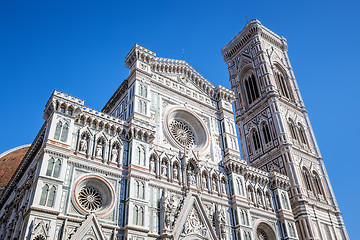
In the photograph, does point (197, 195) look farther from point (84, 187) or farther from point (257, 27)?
point (257, 27)

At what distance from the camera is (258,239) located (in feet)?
80.5

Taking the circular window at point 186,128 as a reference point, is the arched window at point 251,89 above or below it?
above

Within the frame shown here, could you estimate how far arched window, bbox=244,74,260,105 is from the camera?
136 feet

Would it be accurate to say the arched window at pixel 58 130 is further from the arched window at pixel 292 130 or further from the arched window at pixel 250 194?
the arched window at pixel 292 130

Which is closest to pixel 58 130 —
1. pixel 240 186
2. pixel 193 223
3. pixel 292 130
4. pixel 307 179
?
pixel 193 223

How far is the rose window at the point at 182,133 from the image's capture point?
2564 centimetres

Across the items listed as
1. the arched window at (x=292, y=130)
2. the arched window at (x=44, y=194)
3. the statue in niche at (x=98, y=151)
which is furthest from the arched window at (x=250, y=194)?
the arched window at (x=44, y=194)

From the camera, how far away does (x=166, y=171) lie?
22.3 metres

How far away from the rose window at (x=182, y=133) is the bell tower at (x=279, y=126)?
12.0 m

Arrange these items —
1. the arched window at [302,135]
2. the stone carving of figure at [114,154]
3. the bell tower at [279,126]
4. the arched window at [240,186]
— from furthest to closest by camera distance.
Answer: the arched window at [302,135] → the bell tower at [279,126] → the arched window at [240,186] → the stone carving of figure at [114,154]

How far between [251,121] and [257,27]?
14078mm

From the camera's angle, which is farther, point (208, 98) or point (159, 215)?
point (208, 98)

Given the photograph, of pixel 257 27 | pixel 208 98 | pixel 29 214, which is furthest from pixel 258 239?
pixel 257 27

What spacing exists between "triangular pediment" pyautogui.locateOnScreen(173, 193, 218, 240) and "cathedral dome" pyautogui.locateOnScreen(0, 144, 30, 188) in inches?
1034
